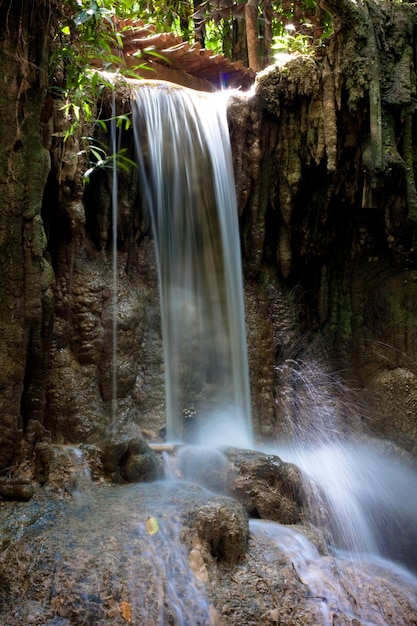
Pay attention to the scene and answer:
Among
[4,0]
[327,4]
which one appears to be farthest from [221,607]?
[327,4]

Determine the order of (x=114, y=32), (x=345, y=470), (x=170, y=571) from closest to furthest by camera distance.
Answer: (x=170, y=571) < (x=114, y=32) < (x=345, y=470)

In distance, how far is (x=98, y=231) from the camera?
6.00 meters

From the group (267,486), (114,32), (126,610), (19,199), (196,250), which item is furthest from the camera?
(196,250)

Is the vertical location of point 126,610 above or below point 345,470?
below

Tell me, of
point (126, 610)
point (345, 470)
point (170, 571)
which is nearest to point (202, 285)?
point (345, 470)

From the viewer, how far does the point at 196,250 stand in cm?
657

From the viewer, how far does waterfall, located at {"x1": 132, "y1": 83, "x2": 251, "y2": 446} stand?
6289 millimetres

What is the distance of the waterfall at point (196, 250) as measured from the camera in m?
6.29

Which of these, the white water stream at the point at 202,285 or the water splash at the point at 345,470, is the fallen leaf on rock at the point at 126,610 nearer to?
the water splash at the point at 345,470

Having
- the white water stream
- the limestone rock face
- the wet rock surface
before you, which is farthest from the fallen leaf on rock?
the white water stream

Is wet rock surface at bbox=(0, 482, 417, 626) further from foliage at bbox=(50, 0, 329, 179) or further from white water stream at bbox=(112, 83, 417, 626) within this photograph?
foliage at bbox=(50, 0, 329, 179)

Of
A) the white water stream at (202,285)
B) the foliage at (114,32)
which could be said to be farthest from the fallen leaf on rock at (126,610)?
the foliage at (114,32)

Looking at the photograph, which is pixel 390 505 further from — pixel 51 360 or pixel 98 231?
pixel 98 231

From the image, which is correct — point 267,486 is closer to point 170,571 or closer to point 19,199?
point 170,571
